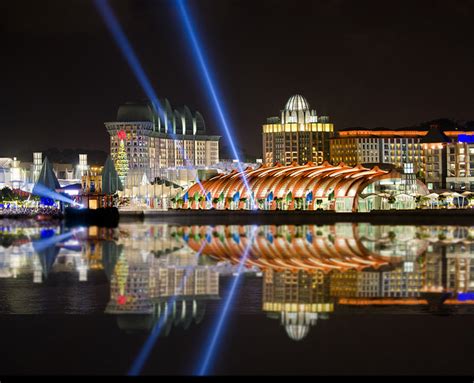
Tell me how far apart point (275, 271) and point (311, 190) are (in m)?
80.8

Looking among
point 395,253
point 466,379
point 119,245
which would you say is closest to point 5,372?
point 466,379

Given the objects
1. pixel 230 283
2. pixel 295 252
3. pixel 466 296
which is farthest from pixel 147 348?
pixel 295 252

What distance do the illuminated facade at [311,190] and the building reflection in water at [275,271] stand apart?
59.2 m

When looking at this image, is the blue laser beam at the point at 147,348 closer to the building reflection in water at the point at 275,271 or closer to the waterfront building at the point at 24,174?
the building reflection in water at the point at 275,271

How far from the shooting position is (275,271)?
89.1 feet

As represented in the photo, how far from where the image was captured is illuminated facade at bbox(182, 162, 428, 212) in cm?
10506

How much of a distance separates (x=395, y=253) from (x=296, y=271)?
7.93 meters

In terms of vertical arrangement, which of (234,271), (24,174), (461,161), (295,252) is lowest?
(234,271)

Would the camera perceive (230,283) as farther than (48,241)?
No

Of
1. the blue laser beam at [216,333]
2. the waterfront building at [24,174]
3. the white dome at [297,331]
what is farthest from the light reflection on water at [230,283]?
the waterfront building at [24,174]

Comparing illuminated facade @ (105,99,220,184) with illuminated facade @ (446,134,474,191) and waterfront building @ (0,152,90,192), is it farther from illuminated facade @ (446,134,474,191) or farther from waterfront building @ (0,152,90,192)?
illuminated facade @ (446,134,474,191)

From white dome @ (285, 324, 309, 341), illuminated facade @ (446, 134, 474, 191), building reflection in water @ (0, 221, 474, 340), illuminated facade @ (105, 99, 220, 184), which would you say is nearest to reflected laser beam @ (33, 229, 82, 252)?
building reflection in water @ (0, 221, 474, 340)

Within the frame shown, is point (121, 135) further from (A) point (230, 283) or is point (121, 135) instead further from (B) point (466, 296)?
(B) point (466, 296)

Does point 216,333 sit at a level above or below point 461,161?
below
